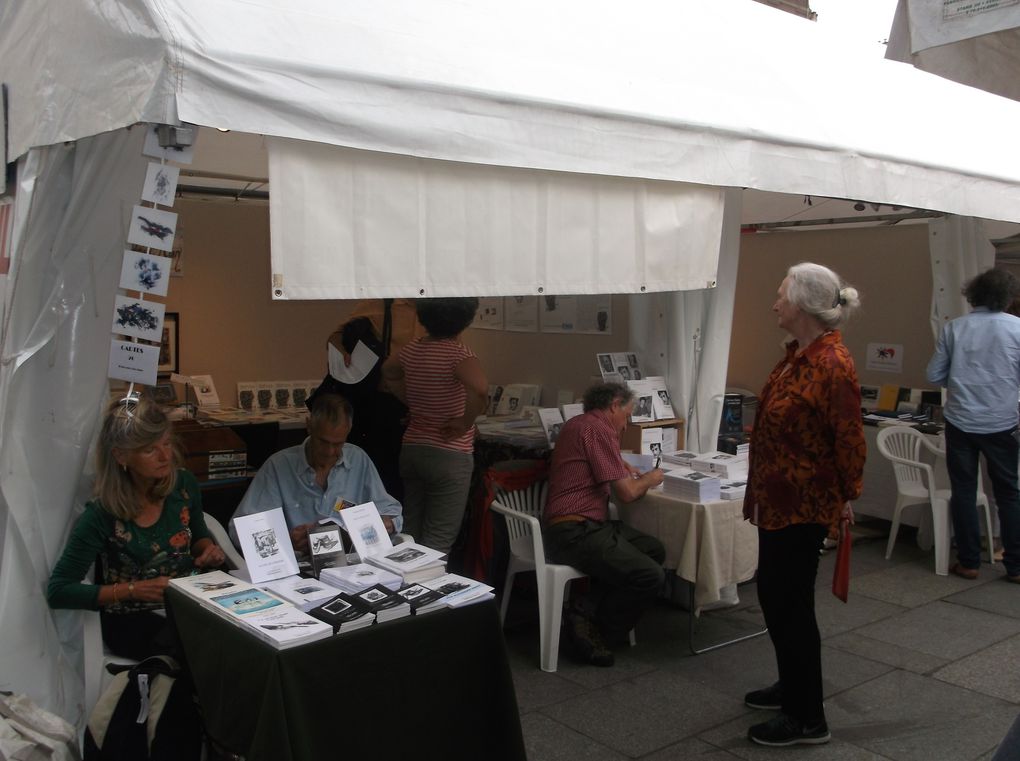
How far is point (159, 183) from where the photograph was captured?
8.68 ft

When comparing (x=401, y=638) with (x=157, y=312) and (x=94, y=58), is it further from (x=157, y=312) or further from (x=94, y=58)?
(x=94, y=58)

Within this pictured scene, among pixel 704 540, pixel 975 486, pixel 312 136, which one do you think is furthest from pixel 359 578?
pixel 975 486

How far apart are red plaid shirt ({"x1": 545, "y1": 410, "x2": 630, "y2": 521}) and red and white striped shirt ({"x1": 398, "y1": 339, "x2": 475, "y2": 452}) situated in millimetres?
474

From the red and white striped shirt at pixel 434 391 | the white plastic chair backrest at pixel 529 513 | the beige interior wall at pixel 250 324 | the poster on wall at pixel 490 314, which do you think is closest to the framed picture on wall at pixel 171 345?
the beige interior wall at pixel 250 324

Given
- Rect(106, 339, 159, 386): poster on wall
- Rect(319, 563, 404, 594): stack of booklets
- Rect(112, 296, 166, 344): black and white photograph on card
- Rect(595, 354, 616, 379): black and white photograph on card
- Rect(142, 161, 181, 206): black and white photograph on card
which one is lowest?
Rect(319, 563, 404, 594): stack of booklets

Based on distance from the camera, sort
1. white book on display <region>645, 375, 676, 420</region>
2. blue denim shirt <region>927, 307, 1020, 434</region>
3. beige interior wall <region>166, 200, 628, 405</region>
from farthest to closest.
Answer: beige interior wall <region>166, 200, 628, 405</region> → blue denim shirt <region>927, 307, 1020, 434</region> → white book on display <region>645, 375, 676, 420</region>

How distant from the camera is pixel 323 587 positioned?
274 centimetres

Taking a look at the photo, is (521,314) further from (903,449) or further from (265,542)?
(265,542)

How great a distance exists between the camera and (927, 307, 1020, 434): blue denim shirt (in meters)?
5.15

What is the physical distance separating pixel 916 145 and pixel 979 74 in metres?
2.27

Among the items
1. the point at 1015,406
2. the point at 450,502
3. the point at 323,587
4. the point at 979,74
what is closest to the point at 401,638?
the point at 323,587

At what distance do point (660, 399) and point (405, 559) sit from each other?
7.53ft

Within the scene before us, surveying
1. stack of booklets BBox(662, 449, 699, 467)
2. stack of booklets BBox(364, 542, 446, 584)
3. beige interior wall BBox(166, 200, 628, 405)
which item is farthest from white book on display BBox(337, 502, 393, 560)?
beige interior wall BBox(166, 200, 628, 405)

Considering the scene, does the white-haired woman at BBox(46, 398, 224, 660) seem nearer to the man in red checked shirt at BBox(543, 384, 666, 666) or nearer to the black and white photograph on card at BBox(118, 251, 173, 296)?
the black and white photograph on card at BBox(118, 251, 173, 296)
